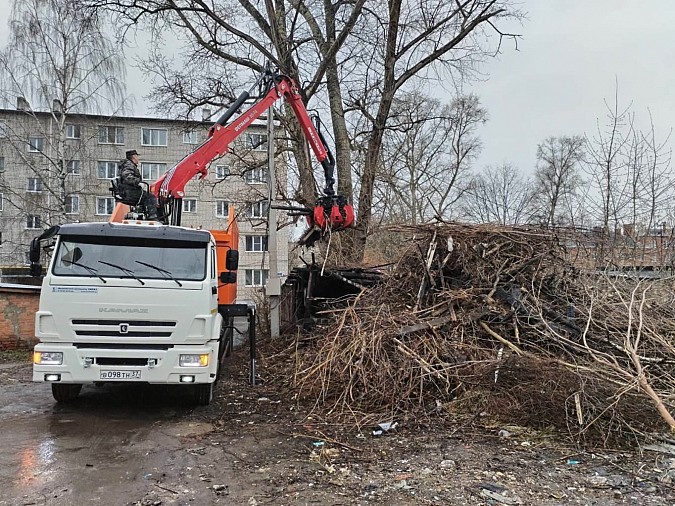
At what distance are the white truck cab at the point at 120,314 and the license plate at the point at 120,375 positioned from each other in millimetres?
11

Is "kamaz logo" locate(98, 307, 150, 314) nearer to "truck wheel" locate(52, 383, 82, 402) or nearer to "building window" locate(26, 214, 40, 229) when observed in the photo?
"truck wheel" locate(52, 383, 82, 402)

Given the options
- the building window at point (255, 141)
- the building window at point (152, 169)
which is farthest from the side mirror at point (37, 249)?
the building window at point (152, 169)

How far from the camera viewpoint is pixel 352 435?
6.10 metres

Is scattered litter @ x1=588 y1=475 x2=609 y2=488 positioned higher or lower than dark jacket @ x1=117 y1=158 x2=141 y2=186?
lower

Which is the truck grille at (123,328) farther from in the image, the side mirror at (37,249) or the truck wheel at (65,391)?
the truck wheel at (65,391)

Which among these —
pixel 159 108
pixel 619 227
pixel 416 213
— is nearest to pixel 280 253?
pixel 416 213

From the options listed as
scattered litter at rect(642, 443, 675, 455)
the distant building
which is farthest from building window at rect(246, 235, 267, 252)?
scattered litter at rect(642, 443, 675, 455)

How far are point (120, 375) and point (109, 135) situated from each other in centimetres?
2574

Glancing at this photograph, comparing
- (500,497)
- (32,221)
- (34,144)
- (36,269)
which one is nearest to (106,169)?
(34,144)

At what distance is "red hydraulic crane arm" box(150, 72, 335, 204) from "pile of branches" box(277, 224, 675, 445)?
310cm

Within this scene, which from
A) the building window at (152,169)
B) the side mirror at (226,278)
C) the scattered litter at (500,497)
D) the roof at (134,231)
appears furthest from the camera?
the building window at (152,169)

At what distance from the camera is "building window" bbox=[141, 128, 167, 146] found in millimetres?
37250

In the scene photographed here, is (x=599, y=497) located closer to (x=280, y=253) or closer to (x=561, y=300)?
(x=561, y=300)

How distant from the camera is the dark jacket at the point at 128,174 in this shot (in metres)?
8.78
